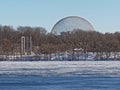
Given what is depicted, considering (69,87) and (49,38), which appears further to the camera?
(49,38)

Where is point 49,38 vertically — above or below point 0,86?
above

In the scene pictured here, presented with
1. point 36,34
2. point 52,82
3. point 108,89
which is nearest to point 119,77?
point 52,82

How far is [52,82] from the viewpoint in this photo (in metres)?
32.5

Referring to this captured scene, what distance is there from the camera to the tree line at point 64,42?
94812mm

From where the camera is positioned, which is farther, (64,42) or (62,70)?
(64,42)

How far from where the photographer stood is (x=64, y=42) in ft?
327

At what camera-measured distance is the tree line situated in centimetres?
9481

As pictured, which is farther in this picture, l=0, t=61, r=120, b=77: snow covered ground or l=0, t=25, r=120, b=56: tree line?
l=0, t=25, r=120, b=56: tree line

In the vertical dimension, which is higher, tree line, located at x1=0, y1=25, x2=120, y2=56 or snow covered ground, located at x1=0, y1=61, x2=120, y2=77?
tree line, located at x1=0, y1=25, x2=120, y2=56

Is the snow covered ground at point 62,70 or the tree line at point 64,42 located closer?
the snow covered ground at point 62,70

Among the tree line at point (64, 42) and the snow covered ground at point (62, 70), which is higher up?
the tree line at point (64, 42)

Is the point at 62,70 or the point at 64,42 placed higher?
the point at 64,42

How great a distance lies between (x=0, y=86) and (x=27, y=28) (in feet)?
271

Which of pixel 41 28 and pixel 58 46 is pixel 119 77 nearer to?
pixel 58 46
